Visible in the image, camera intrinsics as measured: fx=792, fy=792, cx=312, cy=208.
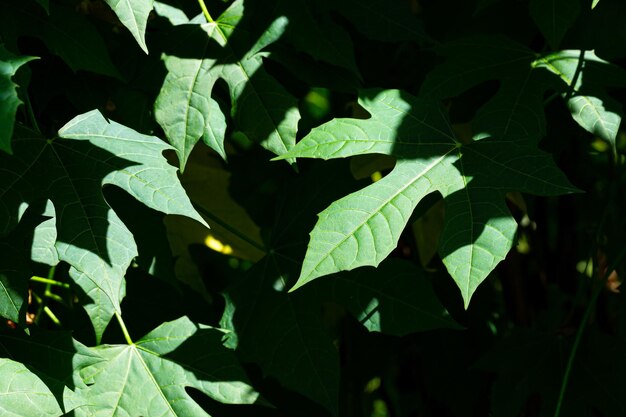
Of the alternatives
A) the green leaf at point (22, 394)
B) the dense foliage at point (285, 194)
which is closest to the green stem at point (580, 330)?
the dense foliage at point (285, 194)

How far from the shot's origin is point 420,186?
117cm

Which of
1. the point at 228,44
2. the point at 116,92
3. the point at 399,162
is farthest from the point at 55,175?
the point at 399,162

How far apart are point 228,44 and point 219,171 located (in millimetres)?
360

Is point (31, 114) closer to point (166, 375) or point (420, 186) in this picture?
point (166, 375)

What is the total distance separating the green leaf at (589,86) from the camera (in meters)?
1.25

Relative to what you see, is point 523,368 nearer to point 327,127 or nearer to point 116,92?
point 327,127

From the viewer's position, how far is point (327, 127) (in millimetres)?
1199

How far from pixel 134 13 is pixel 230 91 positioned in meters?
0.22

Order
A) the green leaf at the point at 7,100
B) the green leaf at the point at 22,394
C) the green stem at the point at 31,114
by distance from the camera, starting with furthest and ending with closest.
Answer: the green stem at the point at 31,114 → the green leaf at the point at 22,394 → the green leaf at the point at 7,100

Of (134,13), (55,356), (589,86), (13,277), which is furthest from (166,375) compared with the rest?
(589,86)

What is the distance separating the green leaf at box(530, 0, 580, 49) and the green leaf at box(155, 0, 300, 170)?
0.41m

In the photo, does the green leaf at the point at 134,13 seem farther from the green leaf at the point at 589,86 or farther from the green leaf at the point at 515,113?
the green leaf at the point at 589,86

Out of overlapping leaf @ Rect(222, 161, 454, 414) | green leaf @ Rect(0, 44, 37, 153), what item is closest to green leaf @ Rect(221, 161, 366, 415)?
overlapping leaf @ Rect(222, 161, 454, 414)

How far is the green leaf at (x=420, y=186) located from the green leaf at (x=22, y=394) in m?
0.38
